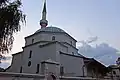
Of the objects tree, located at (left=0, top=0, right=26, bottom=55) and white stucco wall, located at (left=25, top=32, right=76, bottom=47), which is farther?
white stucco wall, located at (left=25, top=32, right=76, bottom=47)

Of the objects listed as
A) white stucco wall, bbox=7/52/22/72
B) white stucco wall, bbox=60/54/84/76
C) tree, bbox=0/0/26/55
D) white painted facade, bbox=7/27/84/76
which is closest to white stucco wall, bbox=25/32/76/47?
white painted facade, bbox=7/27/84/76

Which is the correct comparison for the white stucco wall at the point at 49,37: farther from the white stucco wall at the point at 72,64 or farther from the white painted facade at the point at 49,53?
the white stucco wall at the point at 72,64

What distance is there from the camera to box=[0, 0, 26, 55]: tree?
29.1 feet

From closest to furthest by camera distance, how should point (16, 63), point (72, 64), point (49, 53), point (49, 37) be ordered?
point (72, 64) < point (49, 53) < point (49, 37) < point (16, 63)

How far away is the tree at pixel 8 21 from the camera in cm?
888

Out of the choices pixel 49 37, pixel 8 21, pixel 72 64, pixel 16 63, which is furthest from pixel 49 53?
pixel 8 21

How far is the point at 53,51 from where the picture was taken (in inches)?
957

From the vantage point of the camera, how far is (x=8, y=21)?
909 cm

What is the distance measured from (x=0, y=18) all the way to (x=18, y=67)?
71.8ft

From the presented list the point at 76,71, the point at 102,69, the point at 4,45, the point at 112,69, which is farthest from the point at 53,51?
the point at 4,45

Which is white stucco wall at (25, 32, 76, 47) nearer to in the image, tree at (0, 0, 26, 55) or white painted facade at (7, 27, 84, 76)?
white painted facade at (7, 27, 84, 76)

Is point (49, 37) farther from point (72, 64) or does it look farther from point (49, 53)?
point (72, 64)

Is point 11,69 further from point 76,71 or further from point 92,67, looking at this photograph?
point 92,67

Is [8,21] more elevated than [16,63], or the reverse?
[8,21]
